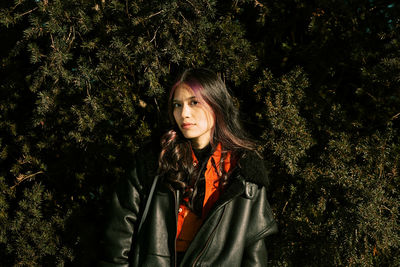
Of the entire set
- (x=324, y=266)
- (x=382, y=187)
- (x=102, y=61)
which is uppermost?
(x=102, y=61)

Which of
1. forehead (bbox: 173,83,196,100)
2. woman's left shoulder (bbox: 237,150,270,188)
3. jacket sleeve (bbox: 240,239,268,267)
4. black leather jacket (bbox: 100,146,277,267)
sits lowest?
jacket sleeve (bbox: 240,239,268,267)

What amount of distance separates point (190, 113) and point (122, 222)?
79 cm

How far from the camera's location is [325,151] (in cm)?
219

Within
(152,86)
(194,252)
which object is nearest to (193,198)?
(194,252)

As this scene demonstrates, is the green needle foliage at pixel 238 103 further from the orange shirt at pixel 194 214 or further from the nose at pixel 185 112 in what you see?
the orange shirt at pixel 194 214

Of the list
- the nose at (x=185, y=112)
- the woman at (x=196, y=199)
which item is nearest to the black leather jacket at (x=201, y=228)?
the woman at (x=196, y=199)

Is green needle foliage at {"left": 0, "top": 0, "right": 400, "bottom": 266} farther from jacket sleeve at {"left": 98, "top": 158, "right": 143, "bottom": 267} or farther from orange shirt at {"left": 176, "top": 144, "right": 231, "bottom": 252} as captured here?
orange shirt at {"left": 176, "top": 144, "right": 231, "bottom": 252}

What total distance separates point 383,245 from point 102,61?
209 cm

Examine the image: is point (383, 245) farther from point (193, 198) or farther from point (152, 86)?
point (152, 86)

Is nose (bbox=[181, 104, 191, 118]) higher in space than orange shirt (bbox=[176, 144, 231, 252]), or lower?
higher

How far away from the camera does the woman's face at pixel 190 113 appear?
79.7 inches

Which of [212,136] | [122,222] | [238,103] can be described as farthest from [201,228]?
[238,103]

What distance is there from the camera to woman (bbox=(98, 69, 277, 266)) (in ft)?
6.19

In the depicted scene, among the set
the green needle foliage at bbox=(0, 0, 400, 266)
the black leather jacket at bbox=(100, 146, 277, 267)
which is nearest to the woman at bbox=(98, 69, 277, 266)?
the black leather jacket at bbox=(100, 146, 277, 267)
